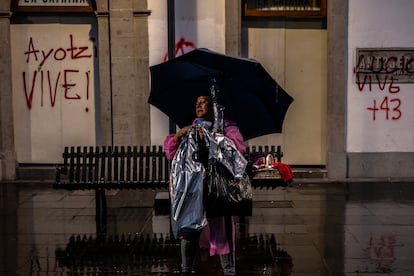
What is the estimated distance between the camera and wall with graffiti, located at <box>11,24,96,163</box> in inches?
480

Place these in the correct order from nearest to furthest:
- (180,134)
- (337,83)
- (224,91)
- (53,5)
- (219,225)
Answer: (180,134), (219,225), (224,91), (337,83), (53,5)

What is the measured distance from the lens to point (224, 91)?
627 centimetres

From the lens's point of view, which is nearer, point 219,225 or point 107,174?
point 219,225

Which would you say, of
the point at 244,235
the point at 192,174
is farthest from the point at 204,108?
the point at 244,235

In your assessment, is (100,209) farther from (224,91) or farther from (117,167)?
(224,91)

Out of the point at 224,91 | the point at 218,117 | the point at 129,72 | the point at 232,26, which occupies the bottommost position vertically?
the point at 218,117

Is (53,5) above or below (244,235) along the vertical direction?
above

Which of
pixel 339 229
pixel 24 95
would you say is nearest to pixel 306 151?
pixel 339 229

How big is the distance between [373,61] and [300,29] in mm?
1406

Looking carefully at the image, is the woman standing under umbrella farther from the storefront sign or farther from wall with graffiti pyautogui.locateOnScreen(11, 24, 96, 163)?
the storefront sign

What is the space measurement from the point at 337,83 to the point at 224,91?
589 cm

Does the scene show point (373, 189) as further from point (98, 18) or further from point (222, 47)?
point (98, 18)

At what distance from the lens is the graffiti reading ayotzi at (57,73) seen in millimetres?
12195

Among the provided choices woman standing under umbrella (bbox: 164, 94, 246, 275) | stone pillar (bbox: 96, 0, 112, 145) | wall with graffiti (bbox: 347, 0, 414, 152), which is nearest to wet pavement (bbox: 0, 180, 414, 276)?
woman standing under umbrella (bbox: 164, 94, 246, 275)
